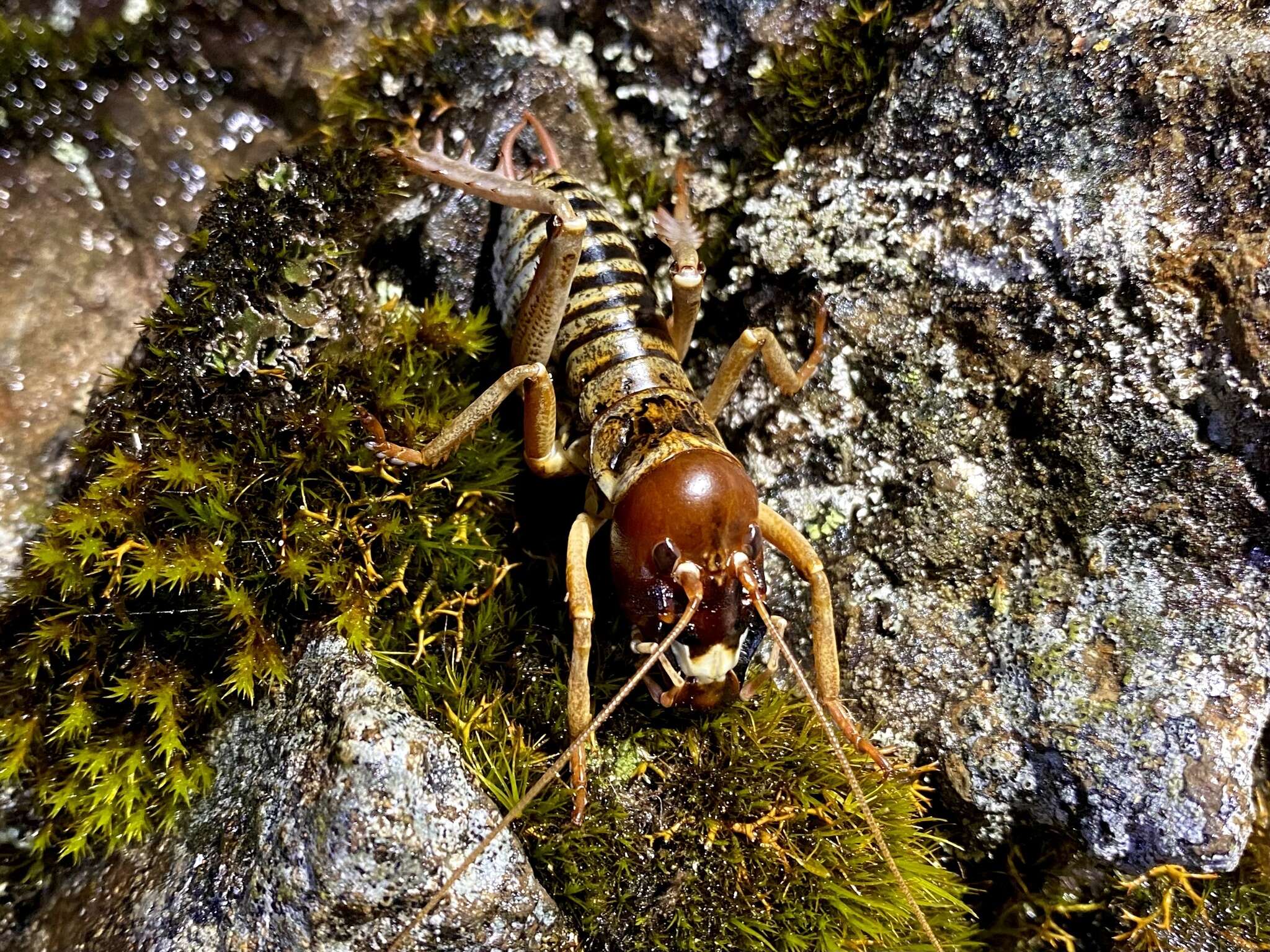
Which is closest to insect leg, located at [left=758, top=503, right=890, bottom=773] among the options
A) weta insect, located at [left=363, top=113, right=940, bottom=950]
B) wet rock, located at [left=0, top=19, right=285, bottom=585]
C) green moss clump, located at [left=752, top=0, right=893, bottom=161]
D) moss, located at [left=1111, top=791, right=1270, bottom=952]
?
weta insect, located at [left=363, top=113, right=940, bottom=950]

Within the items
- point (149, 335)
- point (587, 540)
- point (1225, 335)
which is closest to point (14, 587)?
point (149, 335)

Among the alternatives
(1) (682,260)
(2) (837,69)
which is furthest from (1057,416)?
(2) (837,69)

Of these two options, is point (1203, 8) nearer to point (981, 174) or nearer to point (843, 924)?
point (981, 174)

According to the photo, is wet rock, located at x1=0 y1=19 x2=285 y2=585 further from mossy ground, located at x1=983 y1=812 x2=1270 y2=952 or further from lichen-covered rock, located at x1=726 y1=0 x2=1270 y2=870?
mossy ground, located at x1=983 y1=812 x2=1270 y2=952

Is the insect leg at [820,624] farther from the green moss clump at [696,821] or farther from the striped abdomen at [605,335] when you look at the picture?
the striped abdomen at [605,335]

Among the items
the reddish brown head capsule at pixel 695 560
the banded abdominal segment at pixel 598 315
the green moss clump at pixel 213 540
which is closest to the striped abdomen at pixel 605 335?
the banded abdominal segment at pixel 598 315
